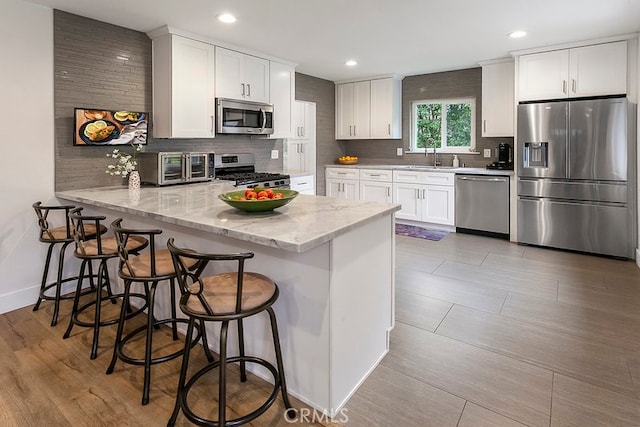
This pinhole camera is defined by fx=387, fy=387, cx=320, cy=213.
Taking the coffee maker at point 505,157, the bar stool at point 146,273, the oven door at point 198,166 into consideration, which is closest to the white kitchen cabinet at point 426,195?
the coffee maker at point 505,157

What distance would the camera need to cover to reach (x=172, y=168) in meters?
3.65

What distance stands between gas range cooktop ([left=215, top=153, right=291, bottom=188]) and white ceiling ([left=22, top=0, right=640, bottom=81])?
1.30 meters

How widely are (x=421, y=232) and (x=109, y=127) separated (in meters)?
4.02

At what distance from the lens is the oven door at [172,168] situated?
3.55 meters

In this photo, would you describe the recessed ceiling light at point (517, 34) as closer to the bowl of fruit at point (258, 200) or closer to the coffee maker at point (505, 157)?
the coffee maker at point (505, 157)

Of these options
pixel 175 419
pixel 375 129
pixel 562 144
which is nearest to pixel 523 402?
pixel 175 419

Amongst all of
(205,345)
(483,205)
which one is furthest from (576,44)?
(205,345)

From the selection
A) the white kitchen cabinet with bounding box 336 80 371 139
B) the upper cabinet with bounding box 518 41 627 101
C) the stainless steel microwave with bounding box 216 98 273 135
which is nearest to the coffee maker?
the upper cabinet with bounding box 518 41 627 101

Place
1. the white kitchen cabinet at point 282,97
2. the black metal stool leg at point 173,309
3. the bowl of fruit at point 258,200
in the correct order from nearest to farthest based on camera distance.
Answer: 1. the bowl of fruit at point 258,200
2. the black metal stool leg at point 173,309
3. the white kitchen cabinet at point 282,97

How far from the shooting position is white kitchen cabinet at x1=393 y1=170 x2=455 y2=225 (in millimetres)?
5406

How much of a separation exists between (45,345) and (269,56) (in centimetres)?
374

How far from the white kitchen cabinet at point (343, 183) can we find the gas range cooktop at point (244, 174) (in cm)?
177

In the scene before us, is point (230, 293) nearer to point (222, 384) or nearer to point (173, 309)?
point (222, 384)

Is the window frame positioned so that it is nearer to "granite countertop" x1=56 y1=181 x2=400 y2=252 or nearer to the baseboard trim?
"granite countertop" x1=56 y1=181 x2=400 y2=252
